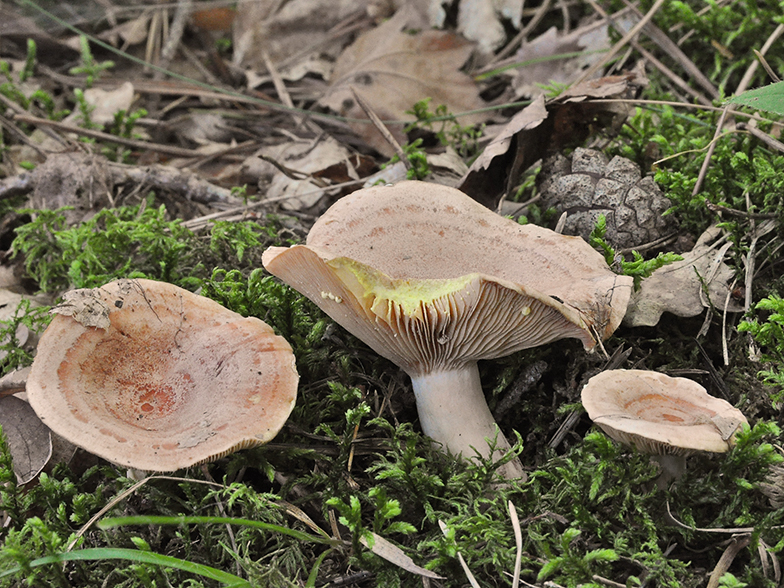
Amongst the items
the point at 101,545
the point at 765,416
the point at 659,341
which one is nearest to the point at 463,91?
the point at 659,341

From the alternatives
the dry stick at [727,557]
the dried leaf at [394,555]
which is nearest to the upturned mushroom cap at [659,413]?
the dry stick at [727,557]

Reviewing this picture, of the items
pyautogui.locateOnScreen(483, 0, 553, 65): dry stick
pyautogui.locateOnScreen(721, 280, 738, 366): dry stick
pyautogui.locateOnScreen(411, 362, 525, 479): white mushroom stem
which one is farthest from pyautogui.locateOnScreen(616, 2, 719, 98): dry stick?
pyautogui.locateOnScreen(411, 362, 525, 479): white mushroom stem

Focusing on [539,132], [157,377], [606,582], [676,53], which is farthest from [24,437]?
[676,53]

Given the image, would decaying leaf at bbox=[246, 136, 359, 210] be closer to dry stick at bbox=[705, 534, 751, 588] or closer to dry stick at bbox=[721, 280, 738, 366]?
dry stick at bbox=[721, 280, 738, 366]

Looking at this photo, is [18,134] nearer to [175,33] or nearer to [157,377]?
[175,33]

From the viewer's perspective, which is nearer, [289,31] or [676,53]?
[676,53]

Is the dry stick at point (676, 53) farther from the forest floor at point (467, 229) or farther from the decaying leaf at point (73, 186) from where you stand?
the decaying leaf at point (73, 186)

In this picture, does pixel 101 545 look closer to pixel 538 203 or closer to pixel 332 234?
pixel 332 234

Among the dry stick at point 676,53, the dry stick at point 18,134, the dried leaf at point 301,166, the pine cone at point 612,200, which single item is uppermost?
the dry stick at point 676,53
